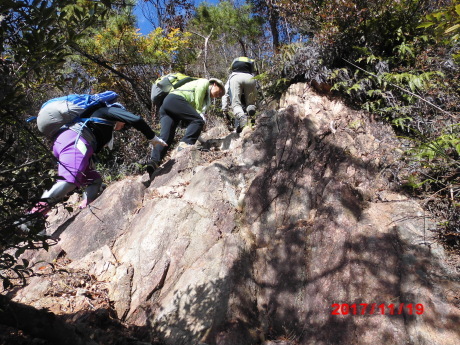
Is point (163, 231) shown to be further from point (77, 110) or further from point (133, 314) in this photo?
point (77, 110)

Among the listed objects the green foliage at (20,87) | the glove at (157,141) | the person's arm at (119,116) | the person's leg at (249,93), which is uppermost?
the person's leg at (249,93)

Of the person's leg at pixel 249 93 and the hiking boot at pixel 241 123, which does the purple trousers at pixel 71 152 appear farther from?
the person's leg at pixel 249 93

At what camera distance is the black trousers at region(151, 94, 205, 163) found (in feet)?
17.3

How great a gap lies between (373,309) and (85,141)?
3806 mm

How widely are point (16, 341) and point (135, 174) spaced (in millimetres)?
4019

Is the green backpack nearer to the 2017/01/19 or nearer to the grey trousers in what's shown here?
the grey trousers

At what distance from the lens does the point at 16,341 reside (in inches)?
90.7

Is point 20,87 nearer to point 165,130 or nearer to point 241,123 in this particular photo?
point 165,130

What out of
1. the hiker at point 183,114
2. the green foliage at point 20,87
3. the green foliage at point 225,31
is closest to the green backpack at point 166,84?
the hiker at point 183,114

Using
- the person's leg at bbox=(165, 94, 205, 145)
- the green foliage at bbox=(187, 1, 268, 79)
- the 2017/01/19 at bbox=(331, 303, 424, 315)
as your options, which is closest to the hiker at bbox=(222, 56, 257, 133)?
the person's leg at bbox=(165, 94, 205, 145)

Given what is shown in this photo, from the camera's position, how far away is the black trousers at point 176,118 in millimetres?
5258

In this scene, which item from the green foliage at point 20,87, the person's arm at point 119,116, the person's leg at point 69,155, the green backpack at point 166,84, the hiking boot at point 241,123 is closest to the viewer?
the green foliage at point 20,87

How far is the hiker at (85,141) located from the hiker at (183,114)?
27 centimetres

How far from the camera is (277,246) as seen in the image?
3.54 metres
